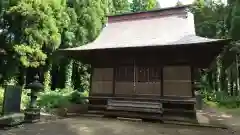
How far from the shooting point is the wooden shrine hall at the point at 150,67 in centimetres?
1068

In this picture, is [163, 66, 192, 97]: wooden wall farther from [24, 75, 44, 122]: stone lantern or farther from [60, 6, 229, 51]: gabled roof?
[24, 75, 44, 122]: stone lantern

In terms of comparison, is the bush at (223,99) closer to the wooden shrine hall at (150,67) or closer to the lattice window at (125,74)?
the wooden shrine hall at (150,67)

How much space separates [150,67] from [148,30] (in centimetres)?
264

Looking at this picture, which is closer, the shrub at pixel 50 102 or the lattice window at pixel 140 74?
the lattice window at pixel 140 74

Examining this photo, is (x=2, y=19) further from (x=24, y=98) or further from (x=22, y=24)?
(x=24, y=98)

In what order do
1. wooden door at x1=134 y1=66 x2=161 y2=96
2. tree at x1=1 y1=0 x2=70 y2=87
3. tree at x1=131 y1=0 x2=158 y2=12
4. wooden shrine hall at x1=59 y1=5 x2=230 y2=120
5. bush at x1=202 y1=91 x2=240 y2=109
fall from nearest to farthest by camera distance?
wooden shrine hall at x1=59 y1=5 x2=230 y2=120 < wooden door at x1=134 y1=66 x2=161 y2=96 < tree at x1=1 y1=0 x2=70 y2=87 < bush at x1=202 y1=91 x2=240 y2=109 < tree at x1=131 y1=0 x2=158 y2=12

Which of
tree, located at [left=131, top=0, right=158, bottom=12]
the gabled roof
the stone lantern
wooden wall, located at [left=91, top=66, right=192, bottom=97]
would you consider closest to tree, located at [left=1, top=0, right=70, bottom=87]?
the gabled roof


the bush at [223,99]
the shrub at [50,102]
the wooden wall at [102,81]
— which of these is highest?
the wooden wall at [102,81]

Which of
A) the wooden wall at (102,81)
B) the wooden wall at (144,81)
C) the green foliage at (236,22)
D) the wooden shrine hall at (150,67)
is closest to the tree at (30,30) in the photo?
the wooden shrine hall at (150,67)

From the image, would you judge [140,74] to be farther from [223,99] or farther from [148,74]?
[223,99]

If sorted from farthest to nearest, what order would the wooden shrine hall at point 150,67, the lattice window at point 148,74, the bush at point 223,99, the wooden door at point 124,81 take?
the bush at point 223,99 < the wooden door at point 124,81 < the lattice window at point 148,74 < the wooden shrine hall at point 150,67

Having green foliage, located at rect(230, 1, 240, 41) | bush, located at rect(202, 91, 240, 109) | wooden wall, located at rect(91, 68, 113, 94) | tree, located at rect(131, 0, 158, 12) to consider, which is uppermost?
tree, located at rect(131, 0, 158, 12)

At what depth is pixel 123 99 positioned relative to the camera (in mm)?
11625

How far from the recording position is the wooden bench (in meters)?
10.8
